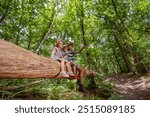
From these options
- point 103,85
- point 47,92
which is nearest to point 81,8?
point 103,85

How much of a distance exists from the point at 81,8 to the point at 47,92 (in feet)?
44.8

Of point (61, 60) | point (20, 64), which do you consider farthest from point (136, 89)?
point (20, 64)

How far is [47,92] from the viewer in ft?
26.5

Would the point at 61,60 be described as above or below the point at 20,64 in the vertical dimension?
above

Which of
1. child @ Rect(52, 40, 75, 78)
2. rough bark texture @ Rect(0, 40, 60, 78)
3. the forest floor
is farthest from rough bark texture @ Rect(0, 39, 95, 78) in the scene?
the forest floor

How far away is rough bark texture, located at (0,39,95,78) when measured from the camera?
4.79 metres

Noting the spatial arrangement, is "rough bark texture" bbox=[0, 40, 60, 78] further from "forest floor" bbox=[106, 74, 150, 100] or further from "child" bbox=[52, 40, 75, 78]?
"forest floor" bbox=[106, 74, 150, 100]

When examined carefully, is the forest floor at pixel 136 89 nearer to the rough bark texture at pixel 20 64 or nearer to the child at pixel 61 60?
the child at pixel 61 60

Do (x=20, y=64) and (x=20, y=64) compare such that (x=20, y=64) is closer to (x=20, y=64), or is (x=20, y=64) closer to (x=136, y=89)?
(x=20, y=64)

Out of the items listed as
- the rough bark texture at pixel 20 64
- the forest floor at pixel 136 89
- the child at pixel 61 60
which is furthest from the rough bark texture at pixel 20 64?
the forest floor at pixel 136 89

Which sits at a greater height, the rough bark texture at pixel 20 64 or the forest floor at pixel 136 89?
the rough bark texture at pixel 20 64

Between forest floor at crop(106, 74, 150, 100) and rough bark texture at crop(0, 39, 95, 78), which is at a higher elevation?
rough bark texture at crop(0, 39, 95, 78)

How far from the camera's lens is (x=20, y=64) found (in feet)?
17.0

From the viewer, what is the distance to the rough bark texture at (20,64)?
4785 millimetres
